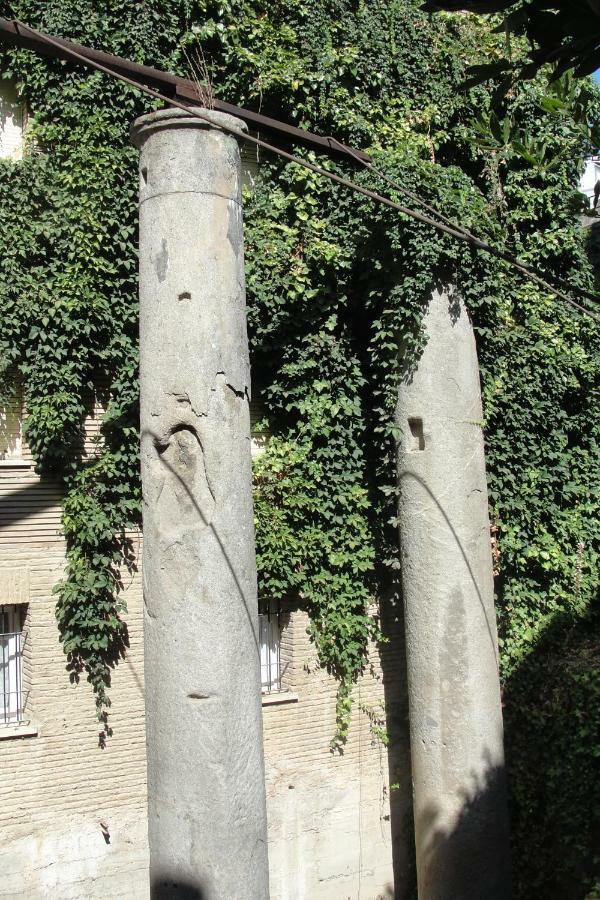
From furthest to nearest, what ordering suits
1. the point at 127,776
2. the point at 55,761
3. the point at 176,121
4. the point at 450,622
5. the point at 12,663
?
the point at 450,622, the point at 127,776, the point at 12,663, the point at 55,761, the point at 176,121

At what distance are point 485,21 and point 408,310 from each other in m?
3.87

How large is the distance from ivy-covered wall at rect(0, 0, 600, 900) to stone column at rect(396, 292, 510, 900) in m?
0.31

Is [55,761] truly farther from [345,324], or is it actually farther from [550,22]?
[550,22]

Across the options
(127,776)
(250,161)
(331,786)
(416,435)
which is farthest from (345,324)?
(127,776)

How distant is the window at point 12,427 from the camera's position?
23.3 feet

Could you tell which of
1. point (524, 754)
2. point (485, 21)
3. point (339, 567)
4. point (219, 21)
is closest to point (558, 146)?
point (485, 21)

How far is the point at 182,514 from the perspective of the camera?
419 centimetres

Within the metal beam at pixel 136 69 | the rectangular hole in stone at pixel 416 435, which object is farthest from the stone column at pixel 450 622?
the metal beam at pixel 136 69

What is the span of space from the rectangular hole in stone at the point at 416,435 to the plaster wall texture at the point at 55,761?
2.84m

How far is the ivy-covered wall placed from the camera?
23.4 ft

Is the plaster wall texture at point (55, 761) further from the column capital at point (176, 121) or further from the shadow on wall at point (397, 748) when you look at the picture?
the column capital at point (176, 121)

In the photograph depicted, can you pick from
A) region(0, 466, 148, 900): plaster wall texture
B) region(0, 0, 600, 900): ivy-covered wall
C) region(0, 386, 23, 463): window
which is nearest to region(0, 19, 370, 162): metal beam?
region(0, 0, 600, 900): ivy-covered wall

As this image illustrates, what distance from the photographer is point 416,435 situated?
7.90 meters

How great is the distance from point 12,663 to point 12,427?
1.90 metres
